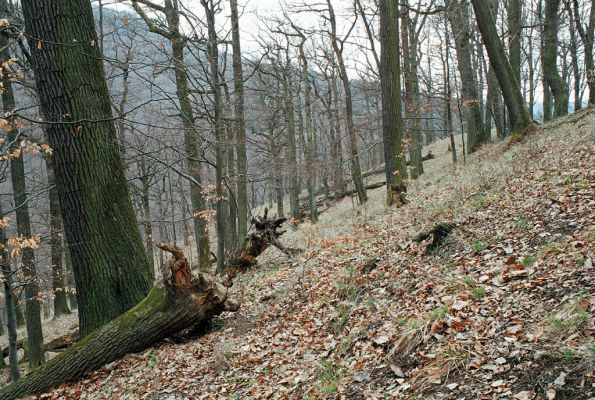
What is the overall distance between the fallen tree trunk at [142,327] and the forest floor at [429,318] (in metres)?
0.20

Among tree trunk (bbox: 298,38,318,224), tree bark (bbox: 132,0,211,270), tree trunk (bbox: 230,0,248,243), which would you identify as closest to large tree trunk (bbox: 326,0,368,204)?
tree trunk (bbox: 298,38,318,224)

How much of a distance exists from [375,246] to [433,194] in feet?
13.5

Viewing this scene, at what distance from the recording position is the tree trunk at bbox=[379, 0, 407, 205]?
11789 millimetres

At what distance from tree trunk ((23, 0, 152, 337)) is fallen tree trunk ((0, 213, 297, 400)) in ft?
1.18

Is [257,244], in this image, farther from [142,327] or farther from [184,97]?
[184,97]

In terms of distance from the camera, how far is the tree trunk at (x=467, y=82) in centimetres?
1764

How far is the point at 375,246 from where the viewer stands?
26.5 feet

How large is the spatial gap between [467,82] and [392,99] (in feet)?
25.2

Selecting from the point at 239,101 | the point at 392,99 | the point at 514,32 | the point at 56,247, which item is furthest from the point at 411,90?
the point at 56,247

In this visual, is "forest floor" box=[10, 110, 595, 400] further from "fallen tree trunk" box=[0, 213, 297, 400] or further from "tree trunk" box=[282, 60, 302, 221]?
"tree trunk" box=[282, 60, 302, 221]

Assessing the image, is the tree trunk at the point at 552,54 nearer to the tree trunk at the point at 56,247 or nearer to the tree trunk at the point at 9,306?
the tree trunk at the point at 56,247

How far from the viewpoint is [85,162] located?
21.4ft

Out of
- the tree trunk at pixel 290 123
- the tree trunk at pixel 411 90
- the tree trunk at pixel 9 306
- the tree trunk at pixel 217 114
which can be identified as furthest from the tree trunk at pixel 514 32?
the tree trunk at pixel 9 306

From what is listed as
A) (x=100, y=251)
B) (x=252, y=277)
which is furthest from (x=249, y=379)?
(x=252, y=277)
